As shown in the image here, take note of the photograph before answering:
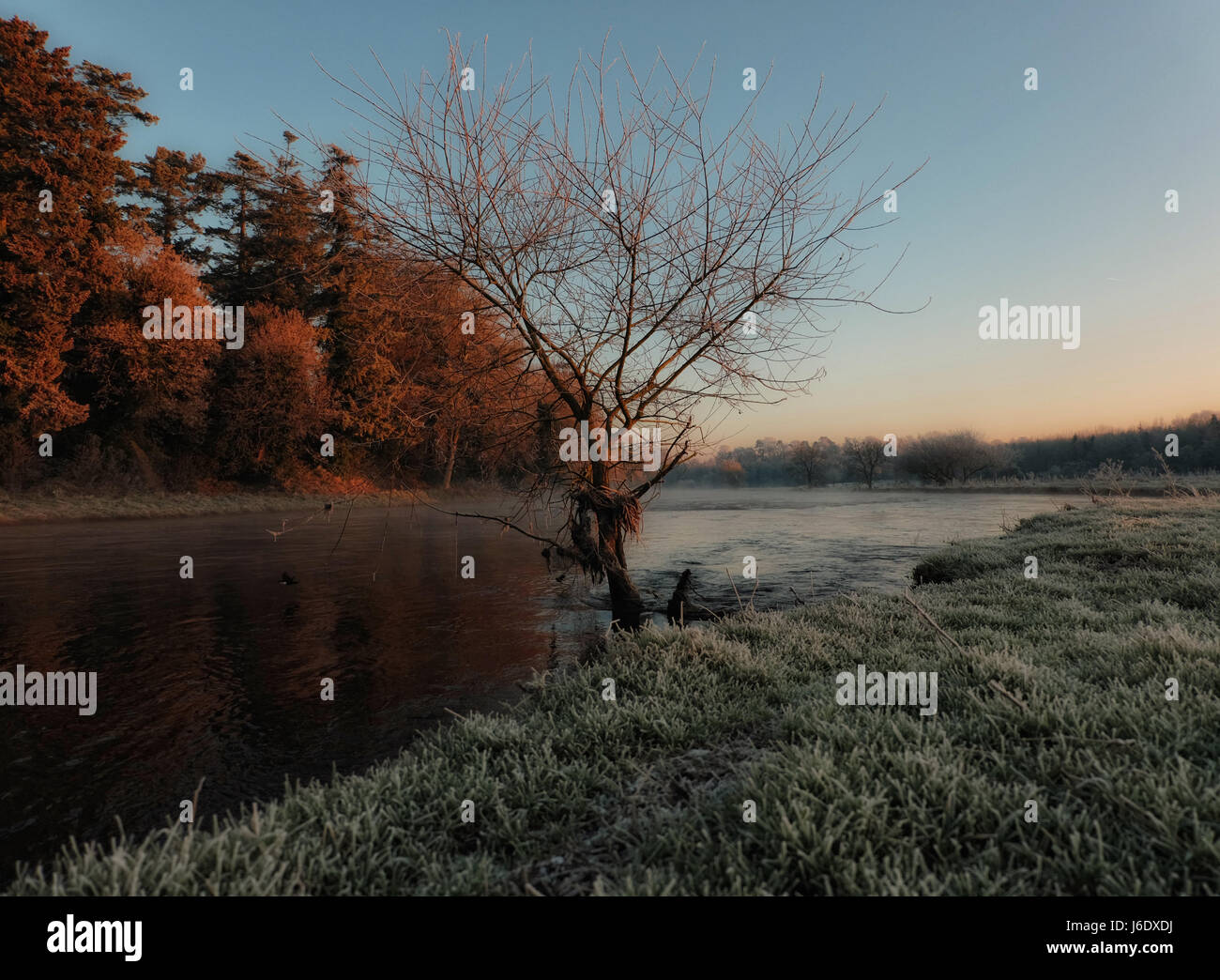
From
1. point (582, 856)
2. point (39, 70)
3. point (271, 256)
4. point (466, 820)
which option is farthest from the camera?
point (271, 256)

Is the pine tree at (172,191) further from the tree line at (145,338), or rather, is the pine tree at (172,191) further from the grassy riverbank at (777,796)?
the grassy riverbank at (777,796)

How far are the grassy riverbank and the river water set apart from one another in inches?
32.9

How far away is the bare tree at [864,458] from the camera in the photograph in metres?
75.9

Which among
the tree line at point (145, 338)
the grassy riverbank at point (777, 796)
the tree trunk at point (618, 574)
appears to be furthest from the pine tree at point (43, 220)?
the grassy riverbank at point (777, 796)

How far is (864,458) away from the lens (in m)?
77.6

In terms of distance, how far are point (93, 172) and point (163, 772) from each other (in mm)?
33782

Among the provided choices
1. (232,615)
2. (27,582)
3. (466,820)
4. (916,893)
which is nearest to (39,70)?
(27,582)

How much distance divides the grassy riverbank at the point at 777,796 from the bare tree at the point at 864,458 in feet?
238

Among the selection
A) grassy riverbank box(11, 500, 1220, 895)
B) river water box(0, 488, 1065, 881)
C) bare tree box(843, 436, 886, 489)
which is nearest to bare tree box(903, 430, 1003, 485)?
bare tree box(843, 436, 886, 489)

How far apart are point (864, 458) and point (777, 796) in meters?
81.3

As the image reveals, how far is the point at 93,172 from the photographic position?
1065 inches

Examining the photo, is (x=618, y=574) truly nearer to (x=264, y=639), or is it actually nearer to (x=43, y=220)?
(x=264, y=639)

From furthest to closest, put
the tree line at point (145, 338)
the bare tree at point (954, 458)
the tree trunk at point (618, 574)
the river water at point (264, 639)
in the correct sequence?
the bare tree at point (954, 458) < the tree line at point (145, 338) < the tree trunk at point (618, 574) < the river water at point (264, 639)
